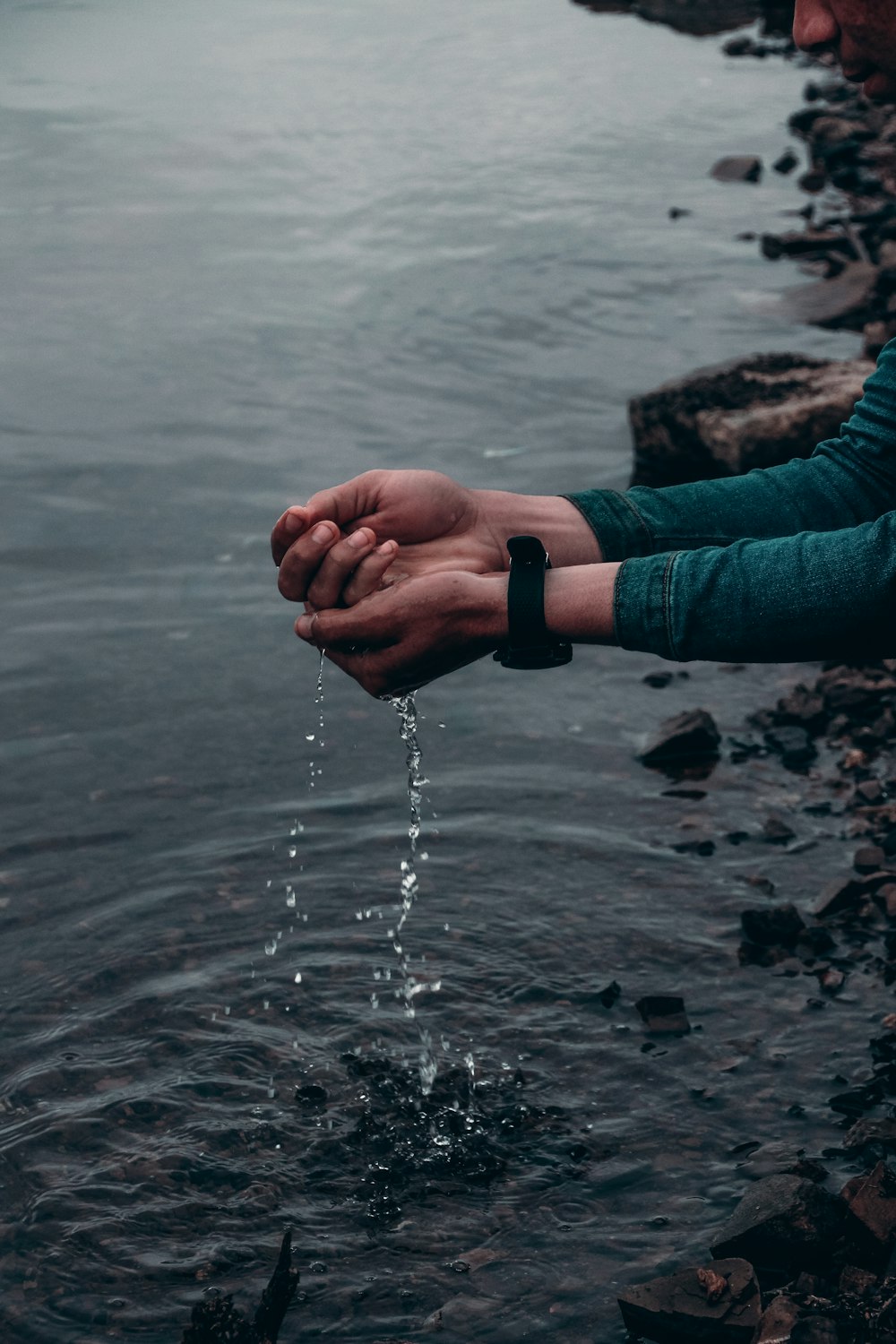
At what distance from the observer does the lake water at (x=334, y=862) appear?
3.53 metres

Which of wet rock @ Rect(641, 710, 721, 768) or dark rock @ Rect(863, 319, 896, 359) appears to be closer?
wet rock @ Rect(641, 710, 721, 768)

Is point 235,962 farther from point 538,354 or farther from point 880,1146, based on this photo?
point 538,354

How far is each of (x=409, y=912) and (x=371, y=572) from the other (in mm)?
1627

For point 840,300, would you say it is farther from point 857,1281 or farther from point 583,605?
point 857,1281

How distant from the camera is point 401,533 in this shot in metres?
3.78

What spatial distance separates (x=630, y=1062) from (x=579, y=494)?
1570 millimetres

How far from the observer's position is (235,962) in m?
4.57

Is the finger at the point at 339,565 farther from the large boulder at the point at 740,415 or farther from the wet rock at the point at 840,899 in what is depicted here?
the large boulder at the point at 740,415

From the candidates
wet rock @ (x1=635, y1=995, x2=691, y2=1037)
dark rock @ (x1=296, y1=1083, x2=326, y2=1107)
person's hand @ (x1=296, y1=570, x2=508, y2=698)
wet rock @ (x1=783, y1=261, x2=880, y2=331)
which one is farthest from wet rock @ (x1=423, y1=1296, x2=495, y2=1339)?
wet rock @ (x1=783, y1=261, x2=880, y2=331)

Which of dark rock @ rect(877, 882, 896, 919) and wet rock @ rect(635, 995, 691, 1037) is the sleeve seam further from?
dark rock @ rect(877, 882, 896, 919)

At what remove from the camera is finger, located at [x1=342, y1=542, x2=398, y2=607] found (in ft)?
11.6

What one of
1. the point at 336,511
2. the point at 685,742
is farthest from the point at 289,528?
the point at 685,742

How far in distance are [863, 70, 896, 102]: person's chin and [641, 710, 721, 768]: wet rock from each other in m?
2.79

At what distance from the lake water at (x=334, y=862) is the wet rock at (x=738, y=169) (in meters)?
4.33
